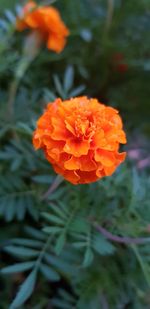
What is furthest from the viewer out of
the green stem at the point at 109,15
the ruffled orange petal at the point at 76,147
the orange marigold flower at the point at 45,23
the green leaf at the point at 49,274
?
the green stem at the point at 109,15

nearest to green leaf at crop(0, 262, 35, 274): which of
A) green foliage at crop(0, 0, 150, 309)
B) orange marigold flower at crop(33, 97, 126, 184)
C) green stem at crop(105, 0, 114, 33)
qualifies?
green foliage at crop(0, 0, 150, 309)

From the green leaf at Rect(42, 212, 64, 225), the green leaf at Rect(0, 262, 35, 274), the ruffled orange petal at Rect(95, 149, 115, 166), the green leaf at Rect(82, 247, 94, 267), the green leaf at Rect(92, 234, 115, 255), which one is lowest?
the green leaf at Rect(92, 234, 115, 255)

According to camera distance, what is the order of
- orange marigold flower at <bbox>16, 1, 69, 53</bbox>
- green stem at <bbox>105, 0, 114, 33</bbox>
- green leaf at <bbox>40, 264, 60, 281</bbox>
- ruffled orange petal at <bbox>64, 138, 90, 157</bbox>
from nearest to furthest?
1. ruffled orange petal at <bbox>64, 138, 90, 157</bbox>
2. green leaf at <bbox>40, 264, 60, 281</bbox>
3. orange marigold flower at <bbox>16, 1, 69, 53</bbox>
4. green stem at <bbox>105, 0, 114, 33</bbox>

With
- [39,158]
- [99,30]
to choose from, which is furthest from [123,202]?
[99,30]

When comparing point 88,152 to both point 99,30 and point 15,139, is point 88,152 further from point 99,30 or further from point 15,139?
point 99,30

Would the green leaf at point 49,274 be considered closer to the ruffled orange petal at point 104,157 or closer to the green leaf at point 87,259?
the green leaf at point 87,259

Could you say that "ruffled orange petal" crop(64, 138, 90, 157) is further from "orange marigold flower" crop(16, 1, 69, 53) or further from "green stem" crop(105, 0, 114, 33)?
"green stem" crop(105, 0, 114, 33)

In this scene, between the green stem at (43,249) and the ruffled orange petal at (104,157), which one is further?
the green stem at (43,249)

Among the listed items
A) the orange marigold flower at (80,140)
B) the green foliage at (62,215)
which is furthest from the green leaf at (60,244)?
the orange marigold flower at (80,140)
